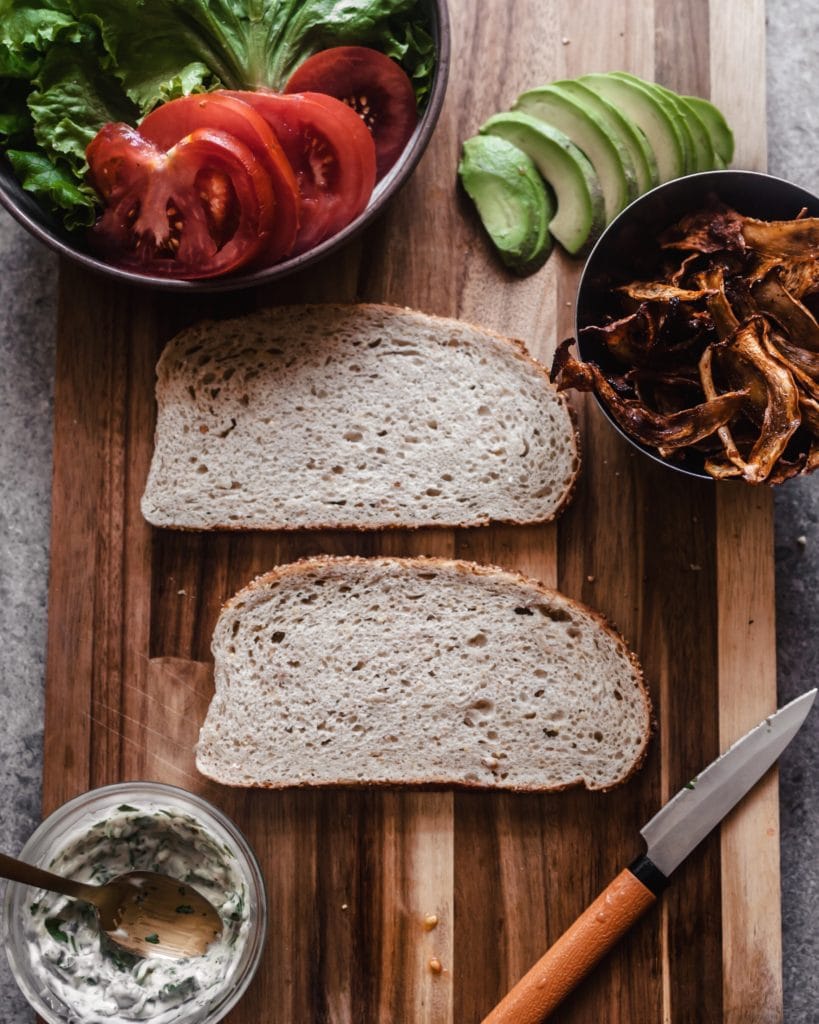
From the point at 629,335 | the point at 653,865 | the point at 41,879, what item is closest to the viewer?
the point at 41,879

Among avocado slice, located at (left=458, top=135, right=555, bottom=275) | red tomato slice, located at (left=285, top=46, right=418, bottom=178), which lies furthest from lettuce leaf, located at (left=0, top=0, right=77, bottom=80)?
avocado slice, located at (left=458, top=135, right=555, bottom=275)

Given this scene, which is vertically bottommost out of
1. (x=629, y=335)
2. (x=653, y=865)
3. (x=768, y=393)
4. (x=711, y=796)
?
(x=653, y=865)

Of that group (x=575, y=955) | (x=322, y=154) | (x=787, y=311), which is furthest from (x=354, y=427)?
(x=575, y=955)

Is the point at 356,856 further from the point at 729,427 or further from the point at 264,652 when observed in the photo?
the point at 729,427

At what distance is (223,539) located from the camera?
2.66m

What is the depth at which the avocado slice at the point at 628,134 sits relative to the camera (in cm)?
253

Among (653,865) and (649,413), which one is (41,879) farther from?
(649,413)

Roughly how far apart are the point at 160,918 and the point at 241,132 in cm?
197

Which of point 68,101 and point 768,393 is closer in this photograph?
point 768,393

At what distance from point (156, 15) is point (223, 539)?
→ 132 cm

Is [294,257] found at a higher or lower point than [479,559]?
higher

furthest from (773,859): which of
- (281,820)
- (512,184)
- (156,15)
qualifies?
(156,15)

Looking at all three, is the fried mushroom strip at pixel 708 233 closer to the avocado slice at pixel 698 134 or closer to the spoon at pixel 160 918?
the avocado slice at pixel 698 134

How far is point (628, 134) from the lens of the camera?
2.54 m
